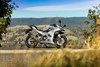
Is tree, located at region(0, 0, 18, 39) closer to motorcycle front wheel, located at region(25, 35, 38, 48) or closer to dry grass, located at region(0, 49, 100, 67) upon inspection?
motorcycle front wheel, located at region(25, 35, 38, 48)

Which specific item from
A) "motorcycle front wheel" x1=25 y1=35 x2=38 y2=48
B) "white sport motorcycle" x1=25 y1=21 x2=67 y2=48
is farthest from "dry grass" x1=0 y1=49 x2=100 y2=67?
"white sport motorcycle" x1=25 y1=21 x2=67 y2=48

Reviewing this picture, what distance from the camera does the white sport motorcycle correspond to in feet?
53.4

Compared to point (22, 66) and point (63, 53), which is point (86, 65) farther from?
point (22, 66)

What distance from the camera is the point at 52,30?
16.8 metres

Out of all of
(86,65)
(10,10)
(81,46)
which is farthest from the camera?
(10,10)

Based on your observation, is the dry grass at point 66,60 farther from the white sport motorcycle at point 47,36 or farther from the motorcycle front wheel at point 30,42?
the white sport motorcycle at point 47,36

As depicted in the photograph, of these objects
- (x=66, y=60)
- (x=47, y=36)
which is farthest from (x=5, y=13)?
(x=66, y=60)

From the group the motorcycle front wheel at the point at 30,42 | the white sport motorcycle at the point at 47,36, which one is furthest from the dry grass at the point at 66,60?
the white sport motorcycle at the point at 47,36

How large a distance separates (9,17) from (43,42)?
28.7ft

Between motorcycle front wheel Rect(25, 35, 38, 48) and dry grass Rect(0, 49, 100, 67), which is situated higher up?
dry grass Rect(0, 49, 100, 67)

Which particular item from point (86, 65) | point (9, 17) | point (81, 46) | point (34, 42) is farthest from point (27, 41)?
point (86, 65)

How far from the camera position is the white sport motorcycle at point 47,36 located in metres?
16.3

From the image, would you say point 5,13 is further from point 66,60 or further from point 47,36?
point 66,60

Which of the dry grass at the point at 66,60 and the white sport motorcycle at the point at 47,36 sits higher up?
the dry grass at the point at 66,60
